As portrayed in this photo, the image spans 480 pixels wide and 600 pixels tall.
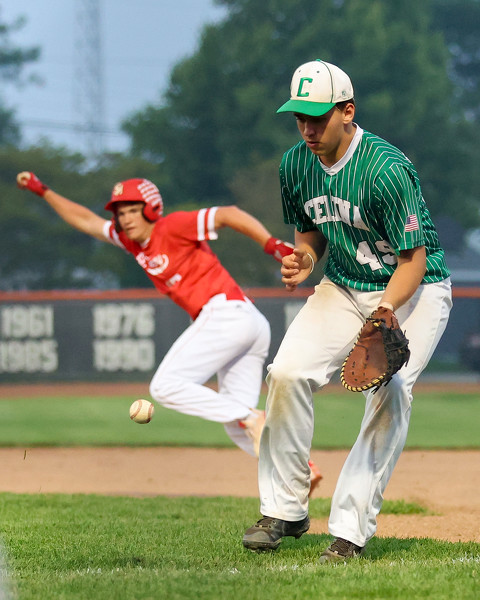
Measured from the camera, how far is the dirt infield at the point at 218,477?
18.8 ft

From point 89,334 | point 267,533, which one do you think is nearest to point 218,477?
point 267,533

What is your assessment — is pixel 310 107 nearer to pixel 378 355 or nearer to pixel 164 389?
pixel 378 355

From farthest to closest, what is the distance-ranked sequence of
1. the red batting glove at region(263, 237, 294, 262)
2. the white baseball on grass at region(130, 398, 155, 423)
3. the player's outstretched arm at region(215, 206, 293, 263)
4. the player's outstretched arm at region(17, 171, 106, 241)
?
the player's outstretched arm at region(17, 171, 106, 241) → the player's outstretched arm at region(215, 206, 293, 263) → the red batting glove at region(263, 237, 294, 262) → the white baseball on grass at region(130, 398, 155, 423)

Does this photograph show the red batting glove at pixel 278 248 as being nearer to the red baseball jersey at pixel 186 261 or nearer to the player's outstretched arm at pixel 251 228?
the player's outstretched arm at pixel 251 228

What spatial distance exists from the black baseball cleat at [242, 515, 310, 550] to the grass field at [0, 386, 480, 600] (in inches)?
1.9

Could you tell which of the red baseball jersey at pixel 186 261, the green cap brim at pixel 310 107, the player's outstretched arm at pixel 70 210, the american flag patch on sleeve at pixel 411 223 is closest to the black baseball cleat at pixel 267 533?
the american flag patch on sleeve at pixel 411 223

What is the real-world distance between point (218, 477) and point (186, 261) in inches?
88.8

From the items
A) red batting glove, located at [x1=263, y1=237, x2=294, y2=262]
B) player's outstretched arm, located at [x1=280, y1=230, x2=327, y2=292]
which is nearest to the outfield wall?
red batting glove, located at [x1=263, y1=237, x2=294, y2=262]

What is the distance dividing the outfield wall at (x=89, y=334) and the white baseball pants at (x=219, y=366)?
7.51 m

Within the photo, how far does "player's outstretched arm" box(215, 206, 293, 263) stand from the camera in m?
5.39

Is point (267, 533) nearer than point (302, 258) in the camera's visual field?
Yes

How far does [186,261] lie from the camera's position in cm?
641

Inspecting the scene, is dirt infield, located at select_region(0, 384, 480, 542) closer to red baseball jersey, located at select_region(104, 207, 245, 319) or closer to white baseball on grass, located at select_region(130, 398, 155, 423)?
white baseball on grass, located at select_region(130, 398, 155, 423)

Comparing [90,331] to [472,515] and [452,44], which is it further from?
[452,44]
